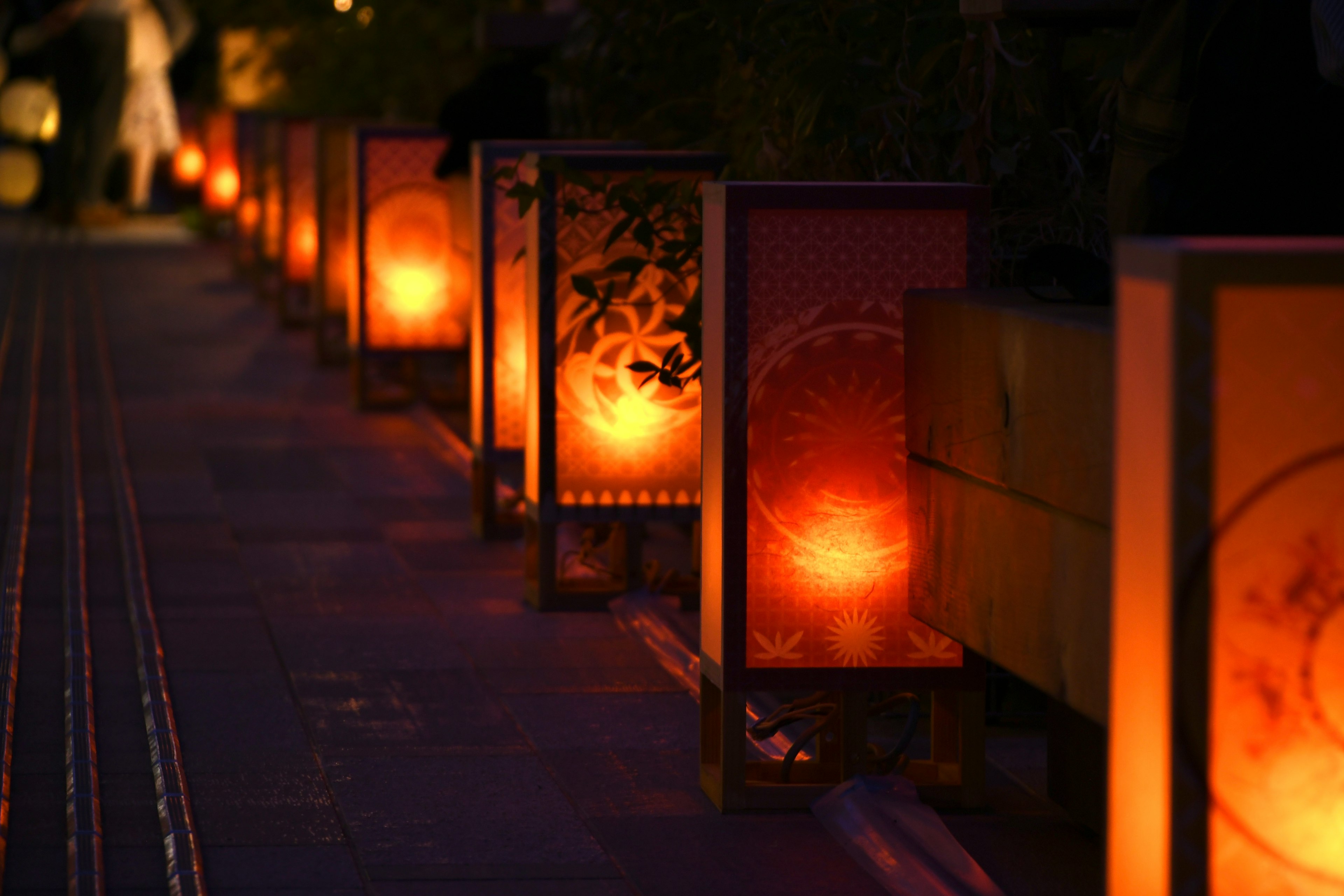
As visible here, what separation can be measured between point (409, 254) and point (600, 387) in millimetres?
5200

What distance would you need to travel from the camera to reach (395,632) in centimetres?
727

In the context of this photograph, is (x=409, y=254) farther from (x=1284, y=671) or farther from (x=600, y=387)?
(x=1284, y=671)

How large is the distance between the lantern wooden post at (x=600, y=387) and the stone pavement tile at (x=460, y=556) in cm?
99

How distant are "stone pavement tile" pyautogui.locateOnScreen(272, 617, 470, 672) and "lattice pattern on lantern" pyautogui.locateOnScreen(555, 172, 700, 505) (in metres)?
0.70

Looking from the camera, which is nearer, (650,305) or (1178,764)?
(1178,764)

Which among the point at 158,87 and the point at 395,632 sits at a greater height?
the point at 158,87

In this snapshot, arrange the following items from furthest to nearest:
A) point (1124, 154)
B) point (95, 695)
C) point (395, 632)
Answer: point (395, 632) → point (95, 695) → point (1124, 154)

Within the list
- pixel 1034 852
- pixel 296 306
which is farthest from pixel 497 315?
pixel 296 306

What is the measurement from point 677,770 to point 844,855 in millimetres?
837

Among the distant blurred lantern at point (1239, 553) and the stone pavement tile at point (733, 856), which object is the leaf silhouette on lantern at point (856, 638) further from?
the distant blurred lantern at point (1239, 553)

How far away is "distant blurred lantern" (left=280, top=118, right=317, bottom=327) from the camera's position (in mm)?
17172

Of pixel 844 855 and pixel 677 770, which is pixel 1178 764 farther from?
pixel 677 770

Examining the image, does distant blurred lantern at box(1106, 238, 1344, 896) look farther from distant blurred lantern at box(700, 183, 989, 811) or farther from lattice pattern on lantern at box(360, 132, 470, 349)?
lattice pattern on lantern at box(360, 132, 470, 349)

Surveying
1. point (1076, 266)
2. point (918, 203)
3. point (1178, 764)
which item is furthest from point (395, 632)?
point (1178, 764)
